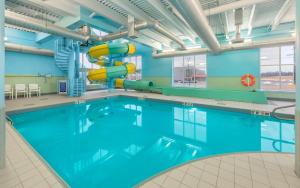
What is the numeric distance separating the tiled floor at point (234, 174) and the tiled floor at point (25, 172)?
101cm

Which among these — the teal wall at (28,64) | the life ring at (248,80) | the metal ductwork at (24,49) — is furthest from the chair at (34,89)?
the life ring at (248,80)

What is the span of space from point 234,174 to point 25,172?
2.37 meters

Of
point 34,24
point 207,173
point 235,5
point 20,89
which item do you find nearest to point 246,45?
point 235,5

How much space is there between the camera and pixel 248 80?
727 centimetres

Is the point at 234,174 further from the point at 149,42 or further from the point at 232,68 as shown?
the point at 149,42

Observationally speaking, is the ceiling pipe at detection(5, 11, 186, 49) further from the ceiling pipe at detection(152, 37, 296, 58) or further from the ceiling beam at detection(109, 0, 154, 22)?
the ceiling pipe at detection(152, 37, 296, 58)

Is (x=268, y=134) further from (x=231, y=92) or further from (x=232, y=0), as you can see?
(x=232, y=0)

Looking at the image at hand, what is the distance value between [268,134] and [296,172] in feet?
6.53

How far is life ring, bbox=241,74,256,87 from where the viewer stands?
23.6 ft

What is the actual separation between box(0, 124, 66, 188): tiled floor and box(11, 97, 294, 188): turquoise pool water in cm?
29

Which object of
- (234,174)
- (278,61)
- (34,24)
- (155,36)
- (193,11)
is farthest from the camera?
(155,36)

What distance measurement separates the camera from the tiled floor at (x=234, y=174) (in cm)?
153

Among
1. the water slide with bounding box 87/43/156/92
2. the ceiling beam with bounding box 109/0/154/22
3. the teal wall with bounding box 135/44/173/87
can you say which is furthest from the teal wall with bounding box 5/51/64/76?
the ceiling beam with bounding box 109/0/154/22

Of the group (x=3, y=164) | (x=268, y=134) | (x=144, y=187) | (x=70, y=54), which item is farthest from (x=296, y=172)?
(x=70, y=54)
